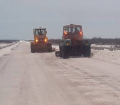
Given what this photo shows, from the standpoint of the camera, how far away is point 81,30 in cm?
2825

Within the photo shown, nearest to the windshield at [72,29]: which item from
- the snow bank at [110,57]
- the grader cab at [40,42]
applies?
the snow bank at [110,57]

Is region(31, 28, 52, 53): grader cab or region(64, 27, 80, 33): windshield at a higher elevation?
region(64, 27, 80, 33): windshield

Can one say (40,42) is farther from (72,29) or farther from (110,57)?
(110,57)

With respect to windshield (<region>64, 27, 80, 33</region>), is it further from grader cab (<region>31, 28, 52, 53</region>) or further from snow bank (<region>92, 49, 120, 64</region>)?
grader cab (<region>31, 28, 52, 53</region>)

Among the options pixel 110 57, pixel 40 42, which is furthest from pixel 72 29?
pixel 40 42

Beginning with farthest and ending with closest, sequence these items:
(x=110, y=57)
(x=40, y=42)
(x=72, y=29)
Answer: (x=40, y=42) < (x=72, y=29) < (x=110, y=57)

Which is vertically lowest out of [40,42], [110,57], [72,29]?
[110,57]

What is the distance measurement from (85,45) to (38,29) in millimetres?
15015

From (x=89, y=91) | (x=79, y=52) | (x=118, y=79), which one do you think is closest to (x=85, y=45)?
(x=79, y=52)

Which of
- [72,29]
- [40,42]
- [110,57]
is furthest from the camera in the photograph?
[40,42]

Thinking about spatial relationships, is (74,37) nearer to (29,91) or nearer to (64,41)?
(64,41)

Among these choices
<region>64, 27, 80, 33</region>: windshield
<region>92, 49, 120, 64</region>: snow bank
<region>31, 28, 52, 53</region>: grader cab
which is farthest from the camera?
<region>31, 28, 52, 53</region>: grader cab

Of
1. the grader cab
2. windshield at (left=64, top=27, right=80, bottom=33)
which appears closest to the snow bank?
windshield at (left=64, top=27, right=80, bottom=33)

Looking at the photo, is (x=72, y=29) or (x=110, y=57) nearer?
(x=110, y=57)
